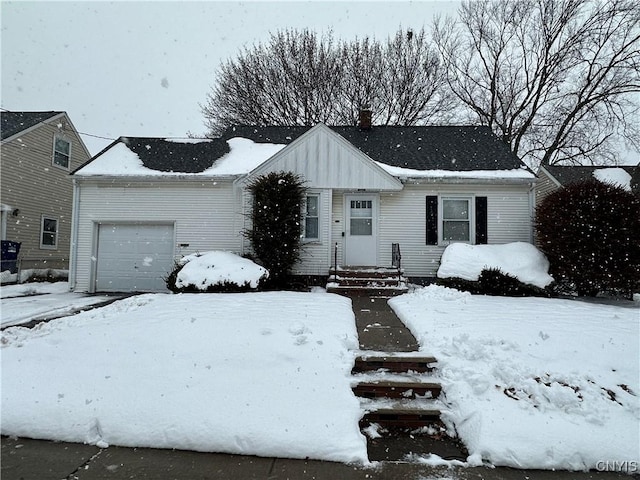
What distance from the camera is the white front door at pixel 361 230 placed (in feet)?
36.6

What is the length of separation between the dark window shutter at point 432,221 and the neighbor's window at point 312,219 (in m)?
3.33

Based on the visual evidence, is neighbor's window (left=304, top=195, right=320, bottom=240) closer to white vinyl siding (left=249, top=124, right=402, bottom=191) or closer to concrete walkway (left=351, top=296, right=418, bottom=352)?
white vinyl siding (left=249, top=124, right=402, bottom=191)

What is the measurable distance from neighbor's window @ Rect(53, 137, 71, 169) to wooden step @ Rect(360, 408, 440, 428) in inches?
749

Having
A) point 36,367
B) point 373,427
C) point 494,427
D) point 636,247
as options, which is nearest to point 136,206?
point 36,367

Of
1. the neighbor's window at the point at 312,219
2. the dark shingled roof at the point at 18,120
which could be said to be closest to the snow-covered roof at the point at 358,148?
the neighbor's window at the point at 312,219

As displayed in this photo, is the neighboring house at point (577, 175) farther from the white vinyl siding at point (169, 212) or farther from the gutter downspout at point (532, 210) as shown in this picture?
the white vinyl siding at point (169, 212)

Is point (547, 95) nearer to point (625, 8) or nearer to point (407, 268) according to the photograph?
point (625, 8)

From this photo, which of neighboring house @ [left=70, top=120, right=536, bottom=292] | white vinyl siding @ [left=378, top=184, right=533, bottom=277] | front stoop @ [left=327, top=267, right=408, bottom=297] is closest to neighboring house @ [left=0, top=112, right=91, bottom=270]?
neighboring house @ [left=70, top=120, right=536, bottom=292]

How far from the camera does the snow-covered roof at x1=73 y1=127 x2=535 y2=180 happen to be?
36.7 ft

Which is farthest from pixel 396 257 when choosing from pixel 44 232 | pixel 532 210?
pixel 44 232

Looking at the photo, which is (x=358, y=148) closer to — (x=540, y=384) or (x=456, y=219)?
(x=456, y=219)

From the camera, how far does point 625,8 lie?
1708 centimetres

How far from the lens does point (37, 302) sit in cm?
938

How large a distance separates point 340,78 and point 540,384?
69.7 feet
